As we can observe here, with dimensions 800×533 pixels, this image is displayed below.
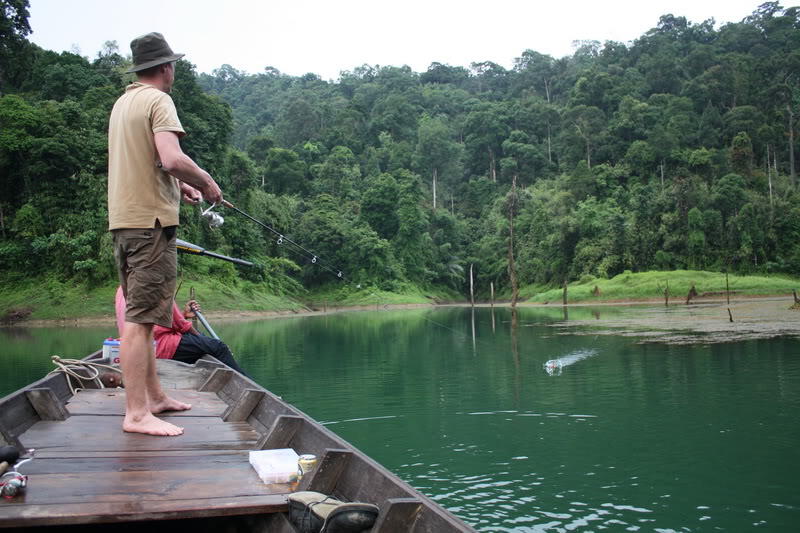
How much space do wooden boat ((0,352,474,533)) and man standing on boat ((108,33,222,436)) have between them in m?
0.33

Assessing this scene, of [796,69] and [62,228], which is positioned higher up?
[796,69]

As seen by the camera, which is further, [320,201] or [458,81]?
[458,81]

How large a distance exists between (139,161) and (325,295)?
165 feet

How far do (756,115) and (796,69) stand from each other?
9.45 meters

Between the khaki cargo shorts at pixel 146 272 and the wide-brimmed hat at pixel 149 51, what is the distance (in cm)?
97

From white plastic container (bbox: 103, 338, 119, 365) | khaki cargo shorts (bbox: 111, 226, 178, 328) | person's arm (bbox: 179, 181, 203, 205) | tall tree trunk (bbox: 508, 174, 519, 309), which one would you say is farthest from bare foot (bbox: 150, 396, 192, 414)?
tall tree trunk (bbox: 508, 174, 519, 309)

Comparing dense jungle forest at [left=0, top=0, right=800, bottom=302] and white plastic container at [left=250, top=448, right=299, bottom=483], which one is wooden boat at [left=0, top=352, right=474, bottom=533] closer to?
white plastic container at [left=250, top=448, right=299, bottom=483]

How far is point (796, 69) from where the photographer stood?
209 feet

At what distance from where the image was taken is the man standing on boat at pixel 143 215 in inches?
152

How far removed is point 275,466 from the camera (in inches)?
118

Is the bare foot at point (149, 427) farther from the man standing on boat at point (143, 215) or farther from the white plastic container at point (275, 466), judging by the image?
the white plastic container at point (275, 466)

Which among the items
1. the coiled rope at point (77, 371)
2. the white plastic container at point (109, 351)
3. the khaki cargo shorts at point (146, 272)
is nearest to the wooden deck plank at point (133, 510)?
Answer: the khaki cargo shorts at point (146, 272)

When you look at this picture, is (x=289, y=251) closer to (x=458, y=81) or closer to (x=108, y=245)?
(x=108, y=245)

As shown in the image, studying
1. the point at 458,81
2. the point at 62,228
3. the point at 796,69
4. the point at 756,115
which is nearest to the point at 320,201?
the point at 62,228
